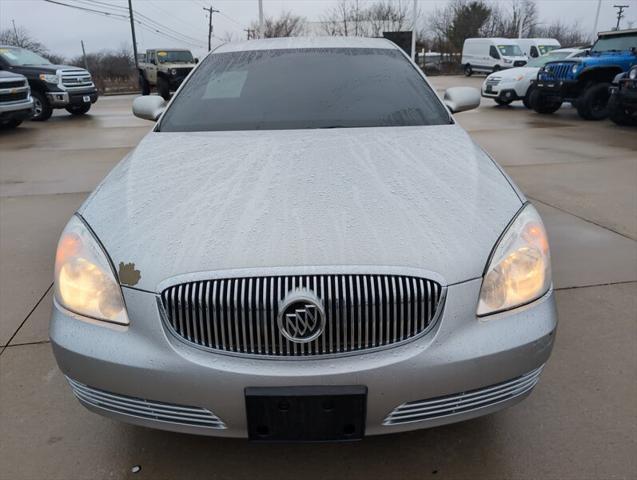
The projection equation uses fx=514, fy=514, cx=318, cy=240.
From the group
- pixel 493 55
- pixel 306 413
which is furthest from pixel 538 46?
pixel 306 413

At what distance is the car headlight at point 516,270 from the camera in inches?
62.7

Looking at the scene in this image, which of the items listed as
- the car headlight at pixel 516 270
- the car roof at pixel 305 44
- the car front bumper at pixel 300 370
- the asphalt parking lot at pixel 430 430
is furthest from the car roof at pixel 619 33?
the car front bumper at pixel 300 370

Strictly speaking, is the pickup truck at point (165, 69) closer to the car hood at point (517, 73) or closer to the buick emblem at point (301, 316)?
the car hood at point (517, 73)

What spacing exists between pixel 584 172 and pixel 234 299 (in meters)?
6.25

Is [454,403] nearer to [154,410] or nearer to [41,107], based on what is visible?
[154,410]

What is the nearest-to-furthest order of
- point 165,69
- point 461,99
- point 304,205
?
point 304,205 → point 461,99 → point 165,69

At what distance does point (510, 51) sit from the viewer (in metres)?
30.6

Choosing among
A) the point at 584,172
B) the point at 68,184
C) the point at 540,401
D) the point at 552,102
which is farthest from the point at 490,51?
the point at 540,401

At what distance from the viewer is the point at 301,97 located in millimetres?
2814

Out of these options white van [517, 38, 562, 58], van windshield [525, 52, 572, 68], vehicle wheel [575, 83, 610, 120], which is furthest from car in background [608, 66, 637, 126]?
white van [517, 38, 562, 58]

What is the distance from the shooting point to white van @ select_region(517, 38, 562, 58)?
27.6 metres

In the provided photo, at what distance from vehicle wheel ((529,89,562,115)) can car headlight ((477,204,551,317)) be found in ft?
40.1

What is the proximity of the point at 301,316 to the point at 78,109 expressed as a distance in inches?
590

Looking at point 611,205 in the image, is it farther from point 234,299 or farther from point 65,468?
point 65,468
